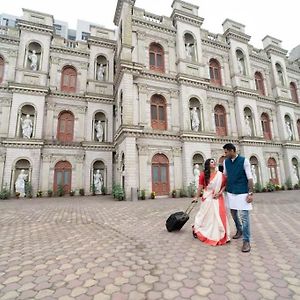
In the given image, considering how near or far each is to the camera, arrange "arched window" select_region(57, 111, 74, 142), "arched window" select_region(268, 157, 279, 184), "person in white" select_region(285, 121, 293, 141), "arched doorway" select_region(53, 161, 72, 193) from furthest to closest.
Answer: "person in white" select_region(285, 121, 293, 141) → "arched window" select_region(268, 157, 279, 184) → "arched window" select_region(57, 111, 74, 142) → "arched doorway" select_region(53, 161, 72, 193)

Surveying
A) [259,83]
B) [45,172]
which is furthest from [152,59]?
[259,83]

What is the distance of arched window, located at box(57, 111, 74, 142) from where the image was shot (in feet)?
59.7

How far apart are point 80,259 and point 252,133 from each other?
19176mm

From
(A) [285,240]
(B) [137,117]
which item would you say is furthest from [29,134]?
(A) [285,240]

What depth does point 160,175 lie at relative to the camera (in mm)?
14781

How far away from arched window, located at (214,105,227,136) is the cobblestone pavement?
529 inches

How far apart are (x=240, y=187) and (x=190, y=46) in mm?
17001

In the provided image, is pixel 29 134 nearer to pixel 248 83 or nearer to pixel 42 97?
pixel 42 97

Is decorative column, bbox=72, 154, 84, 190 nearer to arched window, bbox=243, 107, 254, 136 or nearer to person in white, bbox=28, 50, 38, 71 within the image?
person in white, bbox=28, 50, 38, 71

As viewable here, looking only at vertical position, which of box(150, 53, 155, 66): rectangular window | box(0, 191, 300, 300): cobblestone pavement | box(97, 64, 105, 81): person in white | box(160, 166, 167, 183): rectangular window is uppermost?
box(97, 64, 105, 81): person in white

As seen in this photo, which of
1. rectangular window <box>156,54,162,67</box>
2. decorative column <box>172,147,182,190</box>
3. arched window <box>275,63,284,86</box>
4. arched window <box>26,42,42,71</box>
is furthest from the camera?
arched window <box>275,63,284,86</box>

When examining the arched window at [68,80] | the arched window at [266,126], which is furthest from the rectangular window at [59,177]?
the arched window at [266,126]

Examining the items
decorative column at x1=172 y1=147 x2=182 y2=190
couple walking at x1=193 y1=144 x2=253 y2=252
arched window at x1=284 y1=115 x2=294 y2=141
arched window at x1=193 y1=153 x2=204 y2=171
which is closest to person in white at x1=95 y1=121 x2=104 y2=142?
decorative column at x1=172 y1=147 x2=182 y2=190

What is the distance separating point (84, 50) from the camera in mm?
20172
